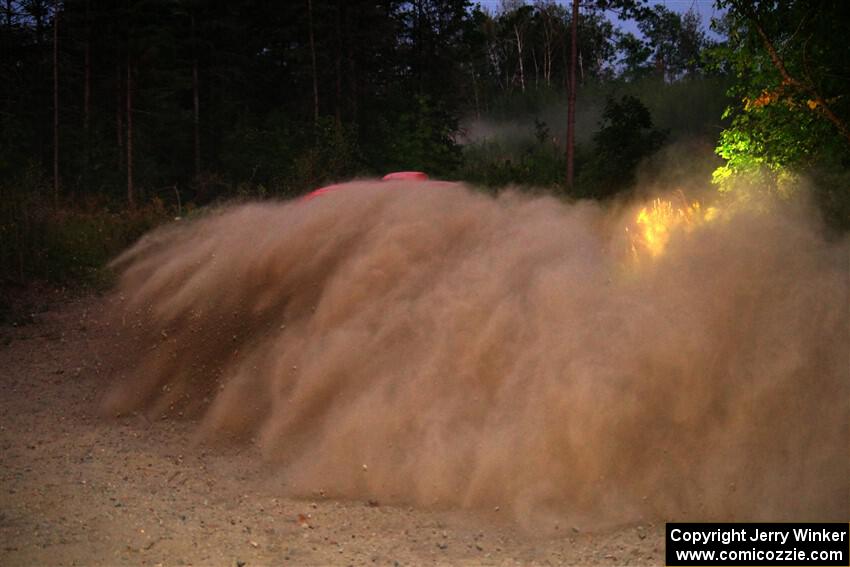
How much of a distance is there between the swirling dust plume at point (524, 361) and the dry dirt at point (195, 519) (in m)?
0.28

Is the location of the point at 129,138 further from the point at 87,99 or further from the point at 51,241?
the point at 51,241

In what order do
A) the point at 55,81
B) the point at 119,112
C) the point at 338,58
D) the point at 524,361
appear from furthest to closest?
1. the point at 338,58
2. the point at 119,112
3. the point at 55,81
4. the point at 524,361

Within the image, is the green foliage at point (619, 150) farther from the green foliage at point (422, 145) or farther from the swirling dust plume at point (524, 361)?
the swirling dust plume at point (524, 361)

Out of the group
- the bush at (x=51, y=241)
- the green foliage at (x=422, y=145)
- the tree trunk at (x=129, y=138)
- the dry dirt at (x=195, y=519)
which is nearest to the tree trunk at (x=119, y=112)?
the tree trunk at (x=129, y=138)

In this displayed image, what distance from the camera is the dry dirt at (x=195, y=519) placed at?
490cm

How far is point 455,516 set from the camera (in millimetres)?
5672

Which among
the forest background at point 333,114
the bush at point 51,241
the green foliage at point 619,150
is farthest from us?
the green foliage at point 619,150

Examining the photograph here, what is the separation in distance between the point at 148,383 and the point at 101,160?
Answer: 1873 centimetres

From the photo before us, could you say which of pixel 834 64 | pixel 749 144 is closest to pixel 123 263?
pixel 749 144

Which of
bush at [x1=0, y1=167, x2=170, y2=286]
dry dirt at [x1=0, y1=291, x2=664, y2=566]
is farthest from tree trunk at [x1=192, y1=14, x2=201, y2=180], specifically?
dry dirt at [x1=0, y1=291, x2=664, y2=566]

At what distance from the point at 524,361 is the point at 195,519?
2793mm

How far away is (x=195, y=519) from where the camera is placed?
217 inches

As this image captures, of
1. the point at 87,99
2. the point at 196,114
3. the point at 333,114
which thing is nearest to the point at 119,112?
the point at 87,99

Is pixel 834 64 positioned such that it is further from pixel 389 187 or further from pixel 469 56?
pixel 469 56
